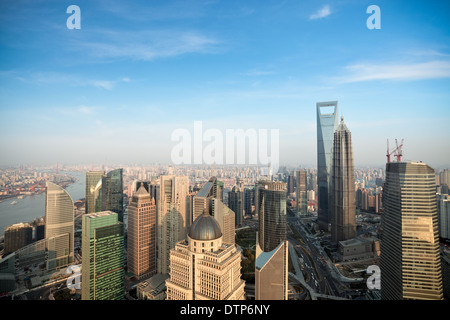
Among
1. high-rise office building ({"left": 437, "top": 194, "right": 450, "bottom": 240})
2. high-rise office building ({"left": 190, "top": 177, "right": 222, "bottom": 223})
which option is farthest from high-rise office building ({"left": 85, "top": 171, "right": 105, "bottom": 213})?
high-rise office building ({"left": 437, "top": 194, "right": 450, "bottom": 240})

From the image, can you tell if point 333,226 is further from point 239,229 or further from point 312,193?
point 312,193

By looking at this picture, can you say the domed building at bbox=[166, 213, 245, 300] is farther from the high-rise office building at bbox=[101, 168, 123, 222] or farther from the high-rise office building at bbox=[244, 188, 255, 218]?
the high-rise office building at bbox=[244, 188, 255, 218]

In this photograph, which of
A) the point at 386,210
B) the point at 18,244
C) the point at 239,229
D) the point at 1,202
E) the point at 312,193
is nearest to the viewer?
the point at 386,210

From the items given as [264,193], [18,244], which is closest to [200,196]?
[264,193]

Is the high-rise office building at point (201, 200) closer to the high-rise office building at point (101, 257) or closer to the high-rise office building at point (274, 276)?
the high-rise office building at point (101, 257)

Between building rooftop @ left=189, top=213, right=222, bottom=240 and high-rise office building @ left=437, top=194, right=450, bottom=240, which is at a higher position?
building rooftop @ left=189, top=213, right=222, bottom=240
